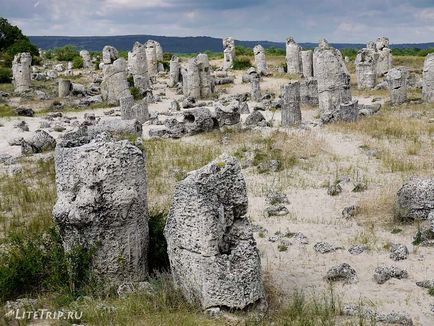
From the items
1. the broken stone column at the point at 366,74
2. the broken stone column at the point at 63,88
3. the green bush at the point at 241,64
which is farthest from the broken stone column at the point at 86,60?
the broken stone column at the point at 366,74

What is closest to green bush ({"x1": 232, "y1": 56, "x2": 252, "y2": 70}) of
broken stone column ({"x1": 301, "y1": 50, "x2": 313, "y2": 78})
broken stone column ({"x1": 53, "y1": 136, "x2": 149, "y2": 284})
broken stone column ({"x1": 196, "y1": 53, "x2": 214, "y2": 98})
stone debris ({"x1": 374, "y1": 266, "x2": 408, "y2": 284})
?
broken stone column ({"x1": 301, "y1": 50, "x2": 313, "y2": 78})

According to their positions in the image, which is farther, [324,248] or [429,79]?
[429,79]

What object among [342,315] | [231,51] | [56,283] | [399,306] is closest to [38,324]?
[56,283]

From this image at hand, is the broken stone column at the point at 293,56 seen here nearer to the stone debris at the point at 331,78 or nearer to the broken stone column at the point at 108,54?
the broken stone column at the point at 108,54

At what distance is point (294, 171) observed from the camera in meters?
13.8

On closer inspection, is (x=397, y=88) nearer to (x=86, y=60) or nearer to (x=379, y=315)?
(x=379, y=315)

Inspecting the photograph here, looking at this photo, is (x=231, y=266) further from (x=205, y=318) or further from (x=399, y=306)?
(x=399, y=306)

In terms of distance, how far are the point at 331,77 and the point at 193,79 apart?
35.1 feet

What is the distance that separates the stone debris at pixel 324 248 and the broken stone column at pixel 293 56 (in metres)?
30.8

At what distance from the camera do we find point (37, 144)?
17.2 metres

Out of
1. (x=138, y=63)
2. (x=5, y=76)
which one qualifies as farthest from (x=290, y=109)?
(x=5, y=76)

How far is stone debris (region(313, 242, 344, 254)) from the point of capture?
29.1ft

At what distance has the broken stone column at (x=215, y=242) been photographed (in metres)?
6.18

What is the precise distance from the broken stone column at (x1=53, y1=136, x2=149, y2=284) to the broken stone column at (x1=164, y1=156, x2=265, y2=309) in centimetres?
67
